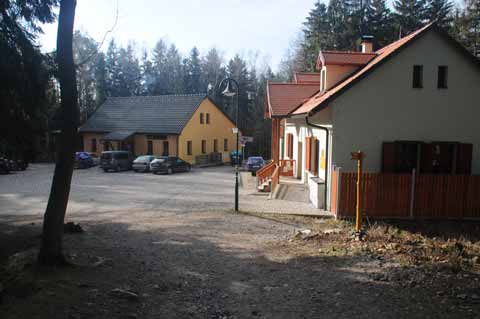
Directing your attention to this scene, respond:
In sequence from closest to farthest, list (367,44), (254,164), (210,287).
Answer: (210,287), (367,44), (254,164)

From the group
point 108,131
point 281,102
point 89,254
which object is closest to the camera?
point 89,254

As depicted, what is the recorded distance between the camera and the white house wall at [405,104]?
1548 centimetres

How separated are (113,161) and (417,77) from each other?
26067 mm

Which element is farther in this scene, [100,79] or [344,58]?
[100,79]

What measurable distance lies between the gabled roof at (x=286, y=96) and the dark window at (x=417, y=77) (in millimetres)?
7930

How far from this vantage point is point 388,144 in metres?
15.5

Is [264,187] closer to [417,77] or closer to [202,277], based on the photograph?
[417,77]

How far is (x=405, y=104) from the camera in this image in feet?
51.4

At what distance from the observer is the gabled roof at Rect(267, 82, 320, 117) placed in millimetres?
22984

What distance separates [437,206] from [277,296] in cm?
1071

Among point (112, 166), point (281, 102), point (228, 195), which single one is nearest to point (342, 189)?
point (228, 195)

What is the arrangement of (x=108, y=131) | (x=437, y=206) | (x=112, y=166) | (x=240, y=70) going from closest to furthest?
(x=437, y=206) < (x=112, y=166) < (x=108, y=131) < (x=240, y=70)

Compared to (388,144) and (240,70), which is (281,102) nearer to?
(388,144)

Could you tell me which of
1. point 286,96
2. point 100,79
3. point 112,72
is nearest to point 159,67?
point 112,72
